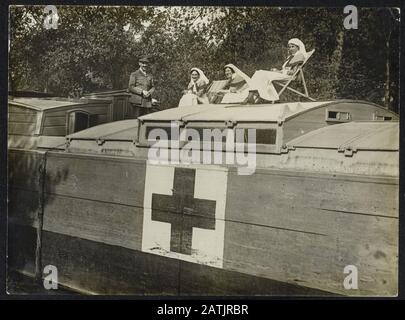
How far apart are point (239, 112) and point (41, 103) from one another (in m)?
1.26

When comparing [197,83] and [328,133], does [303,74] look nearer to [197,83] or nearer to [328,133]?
[328,133]

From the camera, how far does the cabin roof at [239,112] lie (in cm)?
306

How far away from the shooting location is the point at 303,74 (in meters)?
3.12

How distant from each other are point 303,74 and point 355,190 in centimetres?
77

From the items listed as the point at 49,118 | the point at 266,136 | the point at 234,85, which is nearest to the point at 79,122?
the point at 49,118

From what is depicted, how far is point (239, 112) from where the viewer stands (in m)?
3.13

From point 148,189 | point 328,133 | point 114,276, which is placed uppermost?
point 328,133

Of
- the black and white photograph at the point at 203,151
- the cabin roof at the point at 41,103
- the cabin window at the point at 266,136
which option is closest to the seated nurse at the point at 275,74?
the black and white photograph at the point at 203,151

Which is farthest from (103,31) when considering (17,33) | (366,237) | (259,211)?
(366,237)

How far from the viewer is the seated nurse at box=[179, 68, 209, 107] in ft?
10.4

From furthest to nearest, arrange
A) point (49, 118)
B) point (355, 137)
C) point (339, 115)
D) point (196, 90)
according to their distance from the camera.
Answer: point (49, 118), point (196, 90), point (339, 115), point (355, 137)

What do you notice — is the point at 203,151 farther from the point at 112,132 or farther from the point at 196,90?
the point at 112,132

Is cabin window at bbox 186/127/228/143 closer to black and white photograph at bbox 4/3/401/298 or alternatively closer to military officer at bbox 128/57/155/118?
black and white photograph at bbox 4/3/401/298

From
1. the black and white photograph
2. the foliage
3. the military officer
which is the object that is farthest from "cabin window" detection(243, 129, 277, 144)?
the military officer
